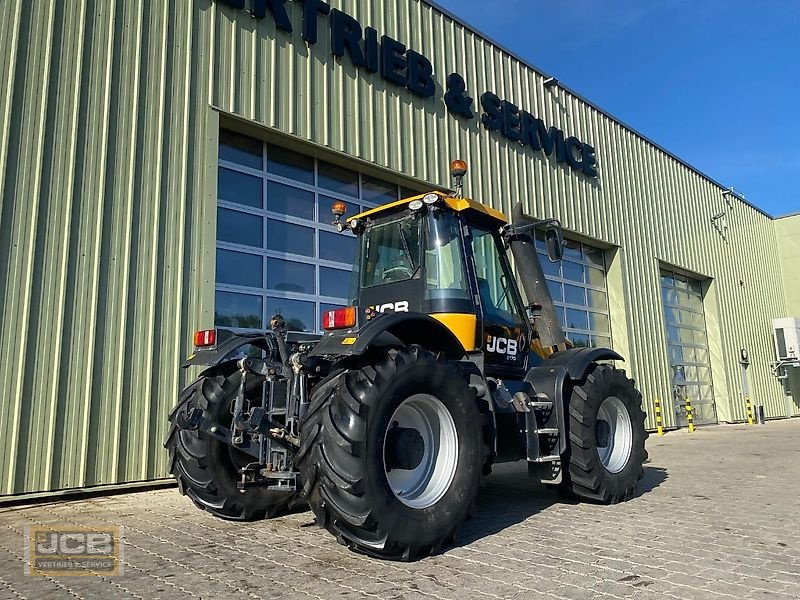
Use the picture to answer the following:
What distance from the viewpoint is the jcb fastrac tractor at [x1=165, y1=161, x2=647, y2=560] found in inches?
139

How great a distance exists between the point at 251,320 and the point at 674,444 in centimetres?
881

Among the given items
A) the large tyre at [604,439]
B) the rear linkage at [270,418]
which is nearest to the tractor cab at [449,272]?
the large tyre at [604,439]

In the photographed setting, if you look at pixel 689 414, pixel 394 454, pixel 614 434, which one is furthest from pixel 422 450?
pixel 689 414

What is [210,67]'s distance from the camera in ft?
25.7

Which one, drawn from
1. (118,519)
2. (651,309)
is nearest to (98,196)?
(118,519)

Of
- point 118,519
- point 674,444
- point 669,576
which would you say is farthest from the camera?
point 674,444

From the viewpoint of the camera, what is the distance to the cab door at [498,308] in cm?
526

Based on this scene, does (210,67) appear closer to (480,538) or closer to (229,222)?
(229,222)

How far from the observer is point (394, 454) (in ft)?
12.9

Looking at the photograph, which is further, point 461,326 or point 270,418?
point 461,326

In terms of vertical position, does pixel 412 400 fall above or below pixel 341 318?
below

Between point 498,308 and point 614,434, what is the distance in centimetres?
179

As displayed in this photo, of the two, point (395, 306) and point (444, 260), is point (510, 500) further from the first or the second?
point (444, 260)

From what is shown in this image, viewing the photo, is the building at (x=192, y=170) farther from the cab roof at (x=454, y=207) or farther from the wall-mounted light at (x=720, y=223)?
the wall-mounted light at (x=720, y=223)
